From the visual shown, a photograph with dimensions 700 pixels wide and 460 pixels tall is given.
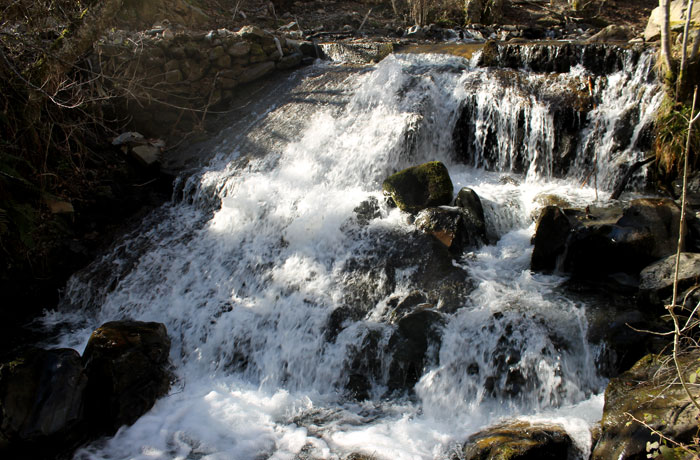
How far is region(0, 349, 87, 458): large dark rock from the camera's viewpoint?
3850 mm

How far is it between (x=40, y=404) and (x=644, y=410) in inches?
191

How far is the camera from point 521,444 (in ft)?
10.7

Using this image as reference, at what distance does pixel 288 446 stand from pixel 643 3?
1582 cm

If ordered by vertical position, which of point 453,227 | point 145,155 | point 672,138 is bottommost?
point 453,227

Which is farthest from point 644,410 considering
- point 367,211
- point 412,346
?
point 367,211

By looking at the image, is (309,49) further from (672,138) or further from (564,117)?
(672,138)

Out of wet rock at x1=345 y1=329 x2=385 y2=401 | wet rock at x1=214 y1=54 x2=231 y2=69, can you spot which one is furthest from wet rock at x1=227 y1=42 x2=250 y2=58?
wet rock at x1=345 y1=329 x2=385 y2=401

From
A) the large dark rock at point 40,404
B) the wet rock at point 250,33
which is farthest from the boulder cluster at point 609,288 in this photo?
the wet rock at point 250,33

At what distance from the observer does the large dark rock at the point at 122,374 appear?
424 centimetres

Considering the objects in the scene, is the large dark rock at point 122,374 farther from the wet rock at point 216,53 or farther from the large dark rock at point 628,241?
the wet rock at point 216,53

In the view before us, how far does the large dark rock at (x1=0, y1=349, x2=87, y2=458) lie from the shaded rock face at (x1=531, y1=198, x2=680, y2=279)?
189 inches

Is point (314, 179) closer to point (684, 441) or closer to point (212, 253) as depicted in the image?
point (212, 253)

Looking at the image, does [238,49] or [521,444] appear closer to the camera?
[521,444]

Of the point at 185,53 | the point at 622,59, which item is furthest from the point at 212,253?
the point at 622,59
